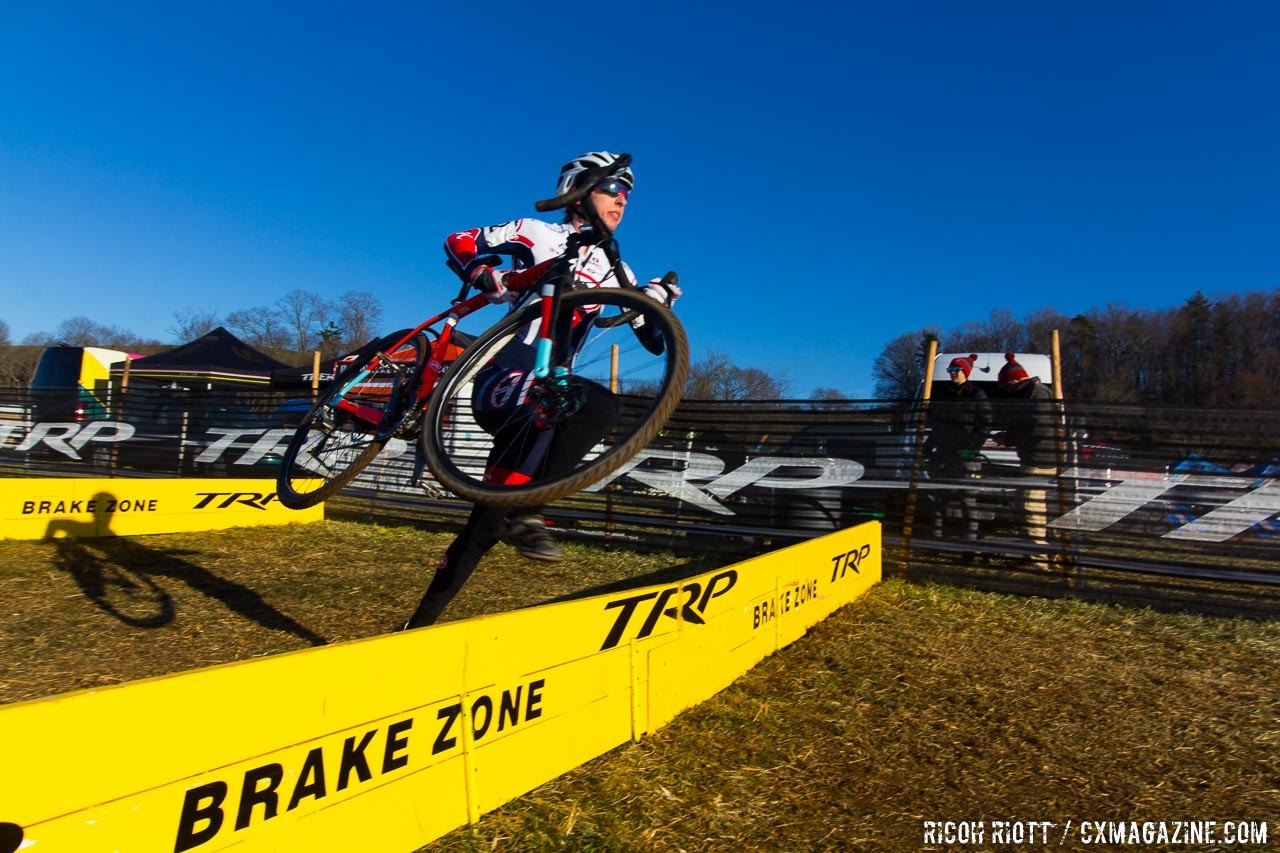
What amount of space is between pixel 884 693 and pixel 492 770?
2.10m

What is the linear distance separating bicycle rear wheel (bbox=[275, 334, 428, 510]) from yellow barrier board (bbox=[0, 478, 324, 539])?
16.6ft

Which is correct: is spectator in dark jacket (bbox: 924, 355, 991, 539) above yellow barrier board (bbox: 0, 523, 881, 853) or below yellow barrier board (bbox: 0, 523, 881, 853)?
above

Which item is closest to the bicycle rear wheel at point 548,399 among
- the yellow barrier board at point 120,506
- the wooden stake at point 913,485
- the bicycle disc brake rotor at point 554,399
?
the bicycle disc brake rotor at point 554,399

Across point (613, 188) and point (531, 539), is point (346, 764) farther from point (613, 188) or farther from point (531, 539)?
point (613, 188)

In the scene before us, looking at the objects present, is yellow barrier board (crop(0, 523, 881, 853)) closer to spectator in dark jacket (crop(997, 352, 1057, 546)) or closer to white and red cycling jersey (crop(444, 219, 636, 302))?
white and red cycling jersey (crop(444, 219, 636, 302))

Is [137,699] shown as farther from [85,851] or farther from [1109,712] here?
[1109,712]

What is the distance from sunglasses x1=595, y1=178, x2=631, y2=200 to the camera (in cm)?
321

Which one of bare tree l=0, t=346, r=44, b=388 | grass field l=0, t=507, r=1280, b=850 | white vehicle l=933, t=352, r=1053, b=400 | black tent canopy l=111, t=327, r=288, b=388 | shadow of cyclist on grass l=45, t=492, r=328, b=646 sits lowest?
grass field l=0, t=507, r=1280, b=850

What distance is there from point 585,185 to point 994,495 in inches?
181

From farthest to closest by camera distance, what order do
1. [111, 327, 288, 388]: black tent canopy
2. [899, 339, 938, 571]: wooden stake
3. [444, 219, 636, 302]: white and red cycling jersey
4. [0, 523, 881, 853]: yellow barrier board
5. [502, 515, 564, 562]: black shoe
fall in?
[111, 327, 288, 388]: black tent canopy < [899, 339, 938, 571]: wooden stake < [444, 219, 636, 302]: white and red cycling jersey < [502, 515, 564, 562]: black shoe < [0, 523, 881, 853]: yellow barrier board

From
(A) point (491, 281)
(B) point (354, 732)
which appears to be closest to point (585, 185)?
(A) point (491, 281)

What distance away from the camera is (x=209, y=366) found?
831 inches

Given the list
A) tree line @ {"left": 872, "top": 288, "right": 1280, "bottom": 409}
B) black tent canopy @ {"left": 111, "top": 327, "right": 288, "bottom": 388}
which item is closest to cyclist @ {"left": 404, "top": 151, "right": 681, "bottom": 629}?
black tent canopy @ {"left": 111, "top": 327, "right": 288, "bottom": 388}

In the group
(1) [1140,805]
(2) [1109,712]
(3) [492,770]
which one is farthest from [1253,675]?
(3) [492,770]
